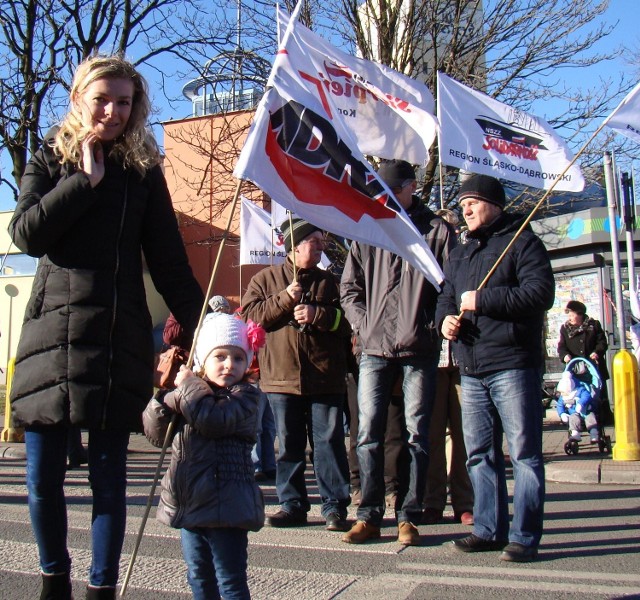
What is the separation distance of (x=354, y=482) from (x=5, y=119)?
890 centimetres

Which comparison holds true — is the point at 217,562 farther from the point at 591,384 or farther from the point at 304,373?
the point at 591,384

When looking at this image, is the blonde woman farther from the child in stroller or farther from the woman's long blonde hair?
the child in stroller

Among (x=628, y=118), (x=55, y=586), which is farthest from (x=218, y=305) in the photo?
(x=55, y=586)

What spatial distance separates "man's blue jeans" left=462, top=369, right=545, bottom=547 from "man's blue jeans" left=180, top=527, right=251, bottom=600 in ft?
6.34

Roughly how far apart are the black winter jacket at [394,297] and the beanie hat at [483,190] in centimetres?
52

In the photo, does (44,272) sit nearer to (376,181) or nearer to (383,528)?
(376,181)

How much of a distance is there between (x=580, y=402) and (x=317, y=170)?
679cm

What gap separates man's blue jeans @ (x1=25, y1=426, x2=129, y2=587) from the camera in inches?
125

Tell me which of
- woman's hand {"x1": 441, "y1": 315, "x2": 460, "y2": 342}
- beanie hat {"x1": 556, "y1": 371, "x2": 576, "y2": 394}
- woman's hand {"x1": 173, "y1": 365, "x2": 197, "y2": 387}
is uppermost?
woman's hand {"x1": 441, "y1": 315, "x2": 460, "y2": 342}

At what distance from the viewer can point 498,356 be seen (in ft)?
15.4

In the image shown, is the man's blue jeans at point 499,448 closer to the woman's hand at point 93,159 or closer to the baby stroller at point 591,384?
the woman's hand at point 93,159

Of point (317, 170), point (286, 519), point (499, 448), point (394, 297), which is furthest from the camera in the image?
point (286, 519)

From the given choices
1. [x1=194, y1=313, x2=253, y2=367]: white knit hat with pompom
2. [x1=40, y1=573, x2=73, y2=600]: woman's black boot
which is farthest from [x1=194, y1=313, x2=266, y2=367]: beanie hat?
[x1=40, y1=573, x2=73, y2=600]: woman's black boot

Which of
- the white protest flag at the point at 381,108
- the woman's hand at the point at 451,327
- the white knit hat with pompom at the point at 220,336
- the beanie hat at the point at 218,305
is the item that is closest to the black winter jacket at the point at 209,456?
the white knit hat with pompom at the point at 220,336
